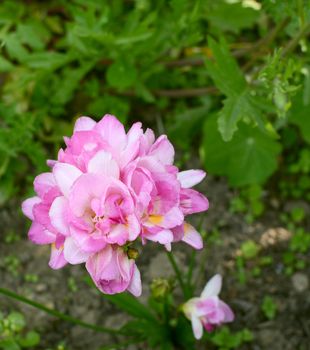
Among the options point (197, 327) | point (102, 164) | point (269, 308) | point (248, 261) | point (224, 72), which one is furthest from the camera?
point (248, 261)

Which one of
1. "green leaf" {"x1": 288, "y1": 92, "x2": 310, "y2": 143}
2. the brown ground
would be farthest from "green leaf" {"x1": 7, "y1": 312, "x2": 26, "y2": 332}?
"green leaf" {"x1": 288, "y1": 92, "x2": 310, "y2": 143}

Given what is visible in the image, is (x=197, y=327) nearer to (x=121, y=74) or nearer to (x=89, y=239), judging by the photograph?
(x=89, y=239)

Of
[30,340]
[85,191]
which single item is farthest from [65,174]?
[30,340]

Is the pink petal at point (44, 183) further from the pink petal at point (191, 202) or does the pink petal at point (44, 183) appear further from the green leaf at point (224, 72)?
the green leaf at point (224, 72)

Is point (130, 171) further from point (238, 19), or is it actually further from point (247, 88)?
point (238, 19)

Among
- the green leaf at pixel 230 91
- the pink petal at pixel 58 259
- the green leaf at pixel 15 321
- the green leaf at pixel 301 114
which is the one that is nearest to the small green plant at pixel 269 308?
the green leaf at pixel 301 114

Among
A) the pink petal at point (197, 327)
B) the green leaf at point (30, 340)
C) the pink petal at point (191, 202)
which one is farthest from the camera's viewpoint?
the green leaf at point (30, 340)
